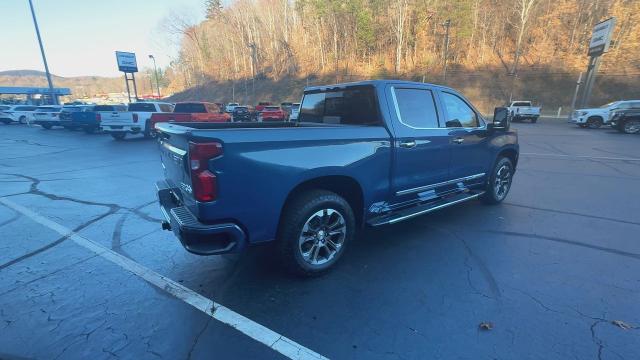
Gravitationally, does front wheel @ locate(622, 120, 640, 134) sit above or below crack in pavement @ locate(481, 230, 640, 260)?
above

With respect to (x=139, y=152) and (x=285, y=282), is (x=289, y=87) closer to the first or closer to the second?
(x=139, y=152)

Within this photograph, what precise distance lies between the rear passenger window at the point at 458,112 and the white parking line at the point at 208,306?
139 inches

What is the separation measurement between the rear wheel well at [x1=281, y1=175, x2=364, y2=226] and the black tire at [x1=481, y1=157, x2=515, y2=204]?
120 inches

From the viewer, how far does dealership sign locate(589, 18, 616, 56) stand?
23.8 m

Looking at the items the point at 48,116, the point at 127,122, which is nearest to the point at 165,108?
the point at 127,122

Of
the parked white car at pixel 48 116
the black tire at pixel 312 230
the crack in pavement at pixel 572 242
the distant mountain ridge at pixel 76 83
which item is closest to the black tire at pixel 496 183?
the crack in pavement at pixel 572 242

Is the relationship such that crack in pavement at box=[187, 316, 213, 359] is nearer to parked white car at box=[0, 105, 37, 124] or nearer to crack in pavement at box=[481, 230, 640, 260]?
crack in pavement at box=[481, 230, 640, 260]

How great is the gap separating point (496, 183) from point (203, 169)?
5098 mm

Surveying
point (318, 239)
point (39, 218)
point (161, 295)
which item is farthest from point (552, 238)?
point (39, 218)

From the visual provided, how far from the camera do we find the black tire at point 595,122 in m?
19.6

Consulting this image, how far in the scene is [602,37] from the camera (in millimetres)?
24281

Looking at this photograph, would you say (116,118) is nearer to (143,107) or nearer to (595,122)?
(143,107)

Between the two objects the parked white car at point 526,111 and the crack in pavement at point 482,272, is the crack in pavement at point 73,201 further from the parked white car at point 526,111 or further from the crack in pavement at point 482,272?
the parked white car at point 526,111

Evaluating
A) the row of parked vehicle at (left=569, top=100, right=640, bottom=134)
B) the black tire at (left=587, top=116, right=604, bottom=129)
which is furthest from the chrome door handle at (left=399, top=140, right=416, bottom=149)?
the black tire at (left=587, top=116, right=604, bottom=129)
